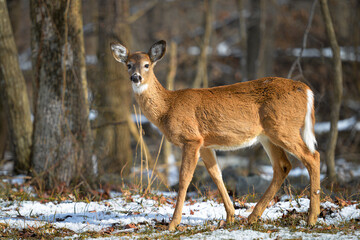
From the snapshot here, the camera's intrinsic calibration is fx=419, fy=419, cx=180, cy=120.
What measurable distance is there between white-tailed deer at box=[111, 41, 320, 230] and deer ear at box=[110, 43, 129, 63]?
213 mm

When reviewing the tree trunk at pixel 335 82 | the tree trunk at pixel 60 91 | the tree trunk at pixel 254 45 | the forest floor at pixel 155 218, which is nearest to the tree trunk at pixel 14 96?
the tree trunk at pixel 60 91

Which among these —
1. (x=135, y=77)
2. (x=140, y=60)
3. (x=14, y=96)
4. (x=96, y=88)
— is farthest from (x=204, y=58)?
(x=135, y=77)

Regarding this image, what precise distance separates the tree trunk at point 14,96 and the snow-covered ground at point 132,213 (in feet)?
6.99

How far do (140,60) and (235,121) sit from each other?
1.35 metres

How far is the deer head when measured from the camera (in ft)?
16.3

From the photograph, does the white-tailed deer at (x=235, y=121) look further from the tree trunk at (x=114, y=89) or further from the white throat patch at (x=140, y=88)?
the tree trunk at (x=114, y=89)

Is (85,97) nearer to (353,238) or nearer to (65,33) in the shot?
(65,33)

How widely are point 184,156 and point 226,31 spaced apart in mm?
20173

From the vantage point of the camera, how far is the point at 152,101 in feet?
16.4

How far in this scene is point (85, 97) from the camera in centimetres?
688

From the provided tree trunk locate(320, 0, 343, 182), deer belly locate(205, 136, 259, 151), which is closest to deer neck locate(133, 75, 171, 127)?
deer belly locate(205, 136, 259, 151)

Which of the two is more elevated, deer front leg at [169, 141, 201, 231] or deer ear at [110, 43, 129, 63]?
deer ear at [110, 43, 129, 63]

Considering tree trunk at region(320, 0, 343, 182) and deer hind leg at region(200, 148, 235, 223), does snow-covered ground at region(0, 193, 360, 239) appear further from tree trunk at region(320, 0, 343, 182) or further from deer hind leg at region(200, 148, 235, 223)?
tree trunk at region(320, 0, 343, 182)

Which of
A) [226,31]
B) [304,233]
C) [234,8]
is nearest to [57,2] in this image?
[304,233]
